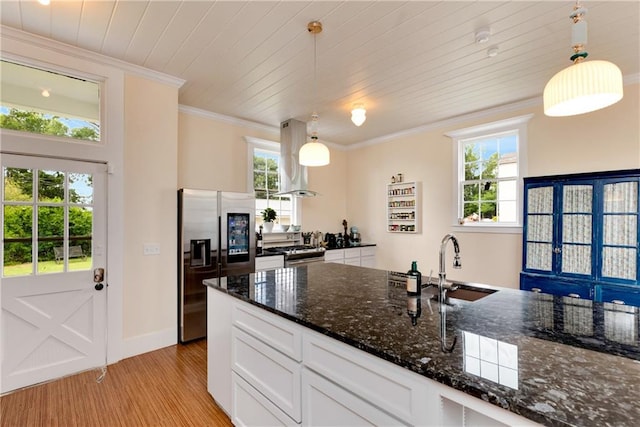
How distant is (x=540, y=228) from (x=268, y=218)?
356cm

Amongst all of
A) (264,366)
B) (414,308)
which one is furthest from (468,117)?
(264,366)

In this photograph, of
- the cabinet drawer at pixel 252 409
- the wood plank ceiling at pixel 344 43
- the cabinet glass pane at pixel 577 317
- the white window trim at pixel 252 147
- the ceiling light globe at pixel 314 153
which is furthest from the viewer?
the white window trim at pixel 252 147

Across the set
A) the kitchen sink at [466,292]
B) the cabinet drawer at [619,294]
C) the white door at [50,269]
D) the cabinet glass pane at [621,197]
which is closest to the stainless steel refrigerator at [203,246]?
the white door at [50,269]

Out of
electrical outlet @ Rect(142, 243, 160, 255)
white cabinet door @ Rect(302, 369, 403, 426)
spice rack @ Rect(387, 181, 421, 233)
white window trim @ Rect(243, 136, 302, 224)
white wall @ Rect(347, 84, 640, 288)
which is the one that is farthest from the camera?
spice rack @ Rect(387, 181, 421, 233)

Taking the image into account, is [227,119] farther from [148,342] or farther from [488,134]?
[488,134]

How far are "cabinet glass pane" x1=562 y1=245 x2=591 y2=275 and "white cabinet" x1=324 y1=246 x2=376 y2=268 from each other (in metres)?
2.80

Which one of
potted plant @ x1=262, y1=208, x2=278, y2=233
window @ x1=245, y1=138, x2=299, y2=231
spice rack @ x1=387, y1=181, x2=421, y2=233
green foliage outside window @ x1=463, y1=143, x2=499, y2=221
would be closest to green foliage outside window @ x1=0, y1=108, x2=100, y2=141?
window @ x1=245, y1=138, x2=299, y2=231

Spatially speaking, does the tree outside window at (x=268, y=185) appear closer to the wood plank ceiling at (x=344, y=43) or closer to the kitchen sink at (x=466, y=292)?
the wood plank ceiling at (x=344, y=43)

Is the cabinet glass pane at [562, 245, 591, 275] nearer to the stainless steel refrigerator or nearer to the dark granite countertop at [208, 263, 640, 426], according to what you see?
the dark granite countertop at [208, 263, 640, 426]

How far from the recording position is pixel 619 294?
284 cm

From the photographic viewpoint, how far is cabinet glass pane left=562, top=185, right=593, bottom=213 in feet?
9.96

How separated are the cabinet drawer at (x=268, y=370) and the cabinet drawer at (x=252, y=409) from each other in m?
0.03

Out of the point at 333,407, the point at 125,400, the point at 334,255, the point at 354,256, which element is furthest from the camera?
the point at 354,256

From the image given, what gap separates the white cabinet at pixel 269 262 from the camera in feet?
13.1
